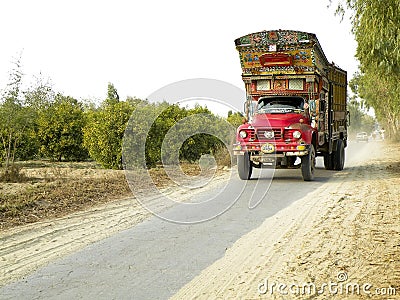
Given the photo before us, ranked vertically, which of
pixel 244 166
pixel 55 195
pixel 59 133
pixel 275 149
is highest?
pixel 59 133

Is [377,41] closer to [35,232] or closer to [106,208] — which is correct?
[106,208]

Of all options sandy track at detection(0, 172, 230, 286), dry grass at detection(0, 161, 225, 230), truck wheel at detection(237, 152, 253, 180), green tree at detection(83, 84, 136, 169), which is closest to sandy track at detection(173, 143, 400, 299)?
sandy track at detection(0, 172, 230, 286)

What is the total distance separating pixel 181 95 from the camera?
420 inches

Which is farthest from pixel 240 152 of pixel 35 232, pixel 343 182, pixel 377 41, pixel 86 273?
pixel 86 273

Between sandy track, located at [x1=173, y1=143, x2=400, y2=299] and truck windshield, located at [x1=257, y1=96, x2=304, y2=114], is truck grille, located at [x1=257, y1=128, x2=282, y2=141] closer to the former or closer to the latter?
truck windshield, located at [x1=257, y1=96, x2=304, y2=114]

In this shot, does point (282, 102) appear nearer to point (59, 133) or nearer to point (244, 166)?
point (244, 166)

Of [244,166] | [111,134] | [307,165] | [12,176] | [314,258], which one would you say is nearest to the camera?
[314,258]

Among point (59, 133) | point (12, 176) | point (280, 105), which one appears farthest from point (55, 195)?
point (59, 133)

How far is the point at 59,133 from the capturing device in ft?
76.3

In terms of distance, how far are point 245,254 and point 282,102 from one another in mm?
8928

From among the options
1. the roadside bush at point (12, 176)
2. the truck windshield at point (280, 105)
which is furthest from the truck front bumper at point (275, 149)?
the roadside bush at point (12, 176)

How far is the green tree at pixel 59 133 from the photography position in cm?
2297

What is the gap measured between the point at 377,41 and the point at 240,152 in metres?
4.72

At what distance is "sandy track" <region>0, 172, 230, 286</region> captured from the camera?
6.18m
